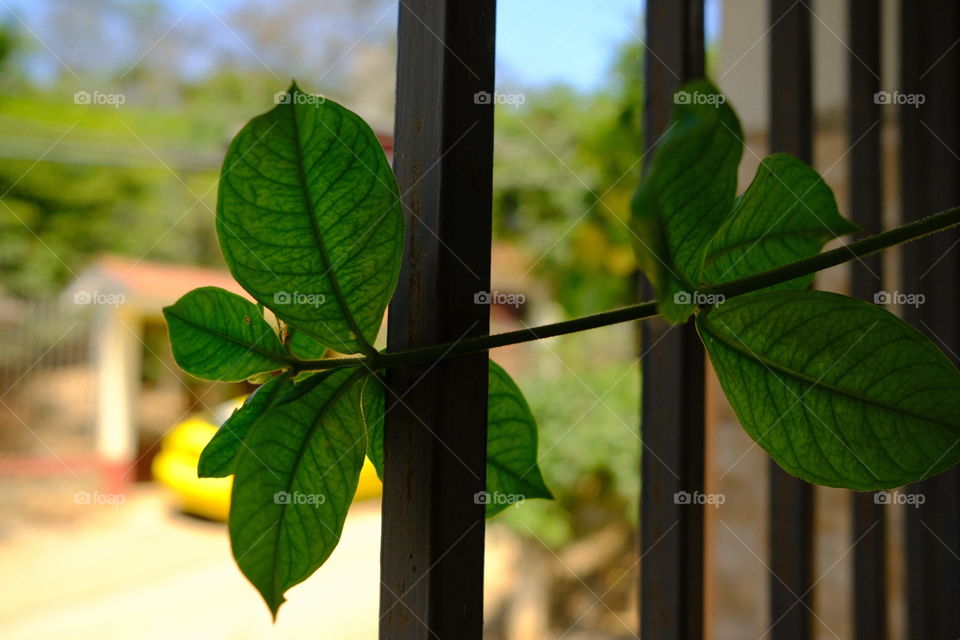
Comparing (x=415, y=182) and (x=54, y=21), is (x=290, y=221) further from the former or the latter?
(x=54, y=21)

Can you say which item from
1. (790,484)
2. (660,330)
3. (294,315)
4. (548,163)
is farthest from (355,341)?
(548,163)

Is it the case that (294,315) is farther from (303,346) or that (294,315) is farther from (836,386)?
(836,386)

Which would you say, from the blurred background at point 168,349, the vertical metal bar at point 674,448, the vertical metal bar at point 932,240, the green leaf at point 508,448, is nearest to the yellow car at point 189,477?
the blurred background at point 168,349

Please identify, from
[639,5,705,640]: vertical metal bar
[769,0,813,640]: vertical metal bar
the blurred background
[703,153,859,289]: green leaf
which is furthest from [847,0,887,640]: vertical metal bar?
the blurred background

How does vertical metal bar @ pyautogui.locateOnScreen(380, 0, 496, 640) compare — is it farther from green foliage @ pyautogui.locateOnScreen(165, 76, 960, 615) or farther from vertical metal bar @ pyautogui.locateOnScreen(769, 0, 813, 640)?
vertical metal bar @ pyautogui.locateOnScreen(769, 0, 813, 640)

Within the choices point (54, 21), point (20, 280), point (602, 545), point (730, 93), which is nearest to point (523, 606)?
point (602, 545)

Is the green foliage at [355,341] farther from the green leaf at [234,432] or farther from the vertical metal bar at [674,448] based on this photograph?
the vertical metal bar at [674,448]

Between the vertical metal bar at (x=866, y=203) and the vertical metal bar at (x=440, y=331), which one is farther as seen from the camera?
the vertical metal bar at (x=866, y=203)
